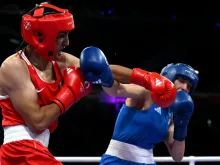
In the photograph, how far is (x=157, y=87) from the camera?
1917 millimetres

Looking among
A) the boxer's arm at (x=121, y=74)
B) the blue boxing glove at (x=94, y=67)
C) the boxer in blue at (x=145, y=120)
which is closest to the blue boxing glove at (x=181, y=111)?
the boxer in blue at (x=145, y=120)

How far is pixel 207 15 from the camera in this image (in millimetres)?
6062

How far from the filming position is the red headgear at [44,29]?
169 cm

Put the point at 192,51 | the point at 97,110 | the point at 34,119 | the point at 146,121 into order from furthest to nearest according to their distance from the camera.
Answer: the point at 192,51
the point at 97,110
the point at 146,121
the point at 34,119

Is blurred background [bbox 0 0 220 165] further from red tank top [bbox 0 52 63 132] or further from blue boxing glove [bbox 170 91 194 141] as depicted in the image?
red tank top [bbox 0 52 63 132]

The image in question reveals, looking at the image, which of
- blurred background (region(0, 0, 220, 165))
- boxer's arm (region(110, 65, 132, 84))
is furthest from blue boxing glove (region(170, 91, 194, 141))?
blurred background (region(0, 0, 220, 165))

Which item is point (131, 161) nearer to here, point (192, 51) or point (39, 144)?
point (39, 144)

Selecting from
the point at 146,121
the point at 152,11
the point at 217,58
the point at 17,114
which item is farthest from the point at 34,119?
the point at 217,58

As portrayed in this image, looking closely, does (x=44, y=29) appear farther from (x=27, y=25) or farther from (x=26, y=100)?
(x=26, y=100)

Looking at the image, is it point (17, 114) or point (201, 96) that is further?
point (201, 96)

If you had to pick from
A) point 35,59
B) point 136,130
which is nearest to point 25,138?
point 35,59

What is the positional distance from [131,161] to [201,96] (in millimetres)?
3752

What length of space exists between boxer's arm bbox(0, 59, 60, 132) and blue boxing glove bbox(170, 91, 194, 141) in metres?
0.73

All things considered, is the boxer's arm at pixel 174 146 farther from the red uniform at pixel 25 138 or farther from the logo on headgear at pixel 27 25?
the logo on headgear at pixel 27 25
